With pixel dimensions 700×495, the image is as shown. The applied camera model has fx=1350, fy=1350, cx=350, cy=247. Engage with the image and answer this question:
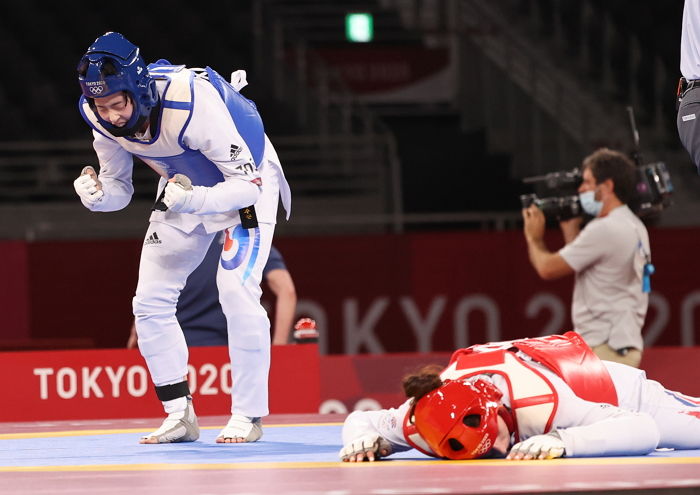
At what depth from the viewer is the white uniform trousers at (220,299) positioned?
539cm

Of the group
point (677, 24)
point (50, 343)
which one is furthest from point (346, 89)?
point (50, 343)

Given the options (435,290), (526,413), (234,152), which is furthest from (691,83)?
(435,290)

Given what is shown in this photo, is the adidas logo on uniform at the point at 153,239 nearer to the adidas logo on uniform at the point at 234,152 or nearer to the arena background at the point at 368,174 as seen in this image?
the adidas logo on uniform at the point at 234,152

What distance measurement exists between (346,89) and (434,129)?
1233 mm

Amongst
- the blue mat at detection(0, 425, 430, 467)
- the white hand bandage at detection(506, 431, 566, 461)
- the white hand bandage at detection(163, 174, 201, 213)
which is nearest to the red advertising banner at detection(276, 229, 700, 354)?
the blue mat at detection(0, 425, 430, 467)

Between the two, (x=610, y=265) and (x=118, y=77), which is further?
(x=610, y=265)

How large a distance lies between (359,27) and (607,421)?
10.2 meters

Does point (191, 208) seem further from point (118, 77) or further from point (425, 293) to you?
point (425, 293)

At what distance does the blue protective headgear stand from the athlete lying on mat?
1418mm

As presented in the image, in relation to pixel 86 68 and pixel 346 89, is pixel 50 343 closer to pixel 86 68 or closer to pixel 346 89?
pixel 86 68

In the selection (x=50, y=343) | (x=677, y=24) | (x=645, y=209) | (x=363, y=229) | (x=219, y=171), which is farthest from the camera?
(x=677, y=24)

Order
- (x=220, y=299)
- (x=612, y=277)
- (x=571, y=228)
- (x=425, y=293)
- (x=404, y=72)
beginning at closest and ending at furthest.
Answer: (x=220, y=299)
(x=612, y=277)
(x=571, y=228)
(x=425, y=293)
(x=404, y=72)

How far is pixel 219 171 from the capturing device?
546cm

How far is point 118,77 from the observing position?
5.02m
